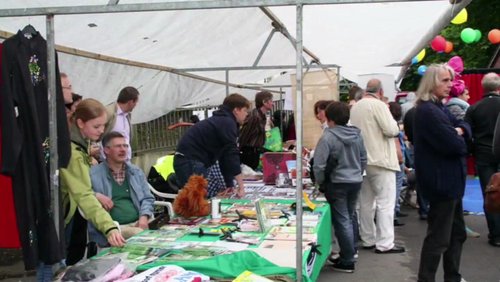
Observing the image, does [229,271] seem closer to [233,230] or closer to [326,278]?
[233,230]

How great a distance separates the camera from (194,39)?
556 centimetres

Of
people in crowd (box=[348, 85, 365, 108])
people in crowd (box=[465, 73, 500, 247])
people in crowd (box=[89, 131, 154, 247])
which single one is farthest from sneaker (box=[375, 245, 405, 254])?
people in crowd (box=[89, 131, 154, 247])

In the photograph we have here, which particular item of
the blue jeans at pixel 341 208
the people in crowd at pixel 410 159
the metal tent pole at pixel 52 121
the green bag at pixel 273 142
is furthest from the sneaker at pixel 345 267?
the metal tent pole at pixel 52 121

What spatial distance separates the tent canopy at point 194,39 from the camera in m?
4.26

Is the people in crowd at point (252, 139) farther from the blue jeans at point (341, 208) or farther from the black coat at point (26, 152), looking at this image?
the black coat at point (26, 152)

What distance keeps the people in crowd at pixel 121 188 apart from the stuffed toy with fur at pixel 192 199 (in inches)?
10.6

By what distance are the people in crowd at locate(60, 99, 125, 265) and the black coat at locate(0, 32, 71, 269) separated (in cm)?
33

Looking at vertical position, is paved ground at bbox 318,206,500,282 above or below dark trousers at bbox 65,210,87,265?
below

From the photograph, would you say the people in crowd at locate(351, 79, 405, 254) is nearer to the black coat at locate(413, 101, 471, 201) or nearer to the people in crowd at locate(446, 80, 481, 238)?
the people in crowd at locate(446, 80, 481, 238)

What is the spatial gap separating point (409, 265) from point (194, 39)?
3.16 metres

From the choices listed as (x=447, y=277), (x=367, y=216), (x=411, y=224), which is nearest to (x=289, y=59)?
(x=411, y=224)

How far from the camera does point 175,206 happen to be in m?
4.07

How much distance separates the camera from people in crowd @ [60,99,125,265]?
3.03 metres

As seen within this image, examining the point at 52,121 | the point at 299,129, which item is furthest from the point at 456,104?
the point at 52,121
